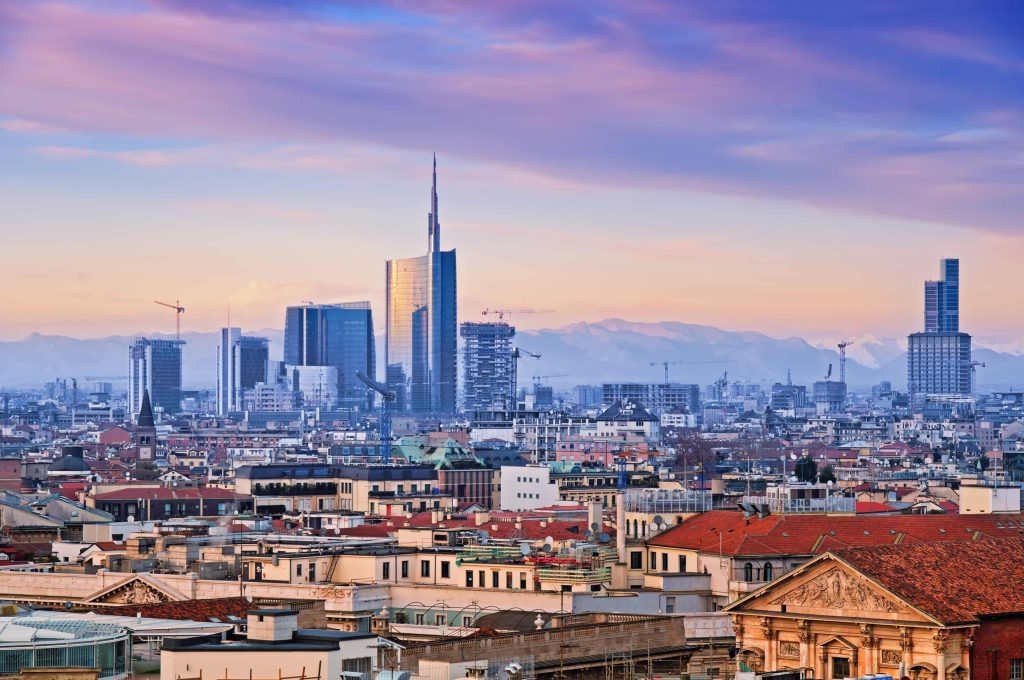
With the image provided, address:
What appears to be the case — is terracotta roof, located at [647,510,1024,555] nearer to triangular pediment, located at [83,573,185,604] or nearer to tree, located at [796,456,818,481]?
triangular pediment, located at [83,573,185,604]

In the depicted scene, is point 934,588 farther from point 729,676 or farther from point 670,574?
point 670,574

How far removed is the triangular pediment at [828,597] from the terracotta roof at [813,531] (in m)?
21.0

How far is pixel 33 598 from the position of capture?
64000mm

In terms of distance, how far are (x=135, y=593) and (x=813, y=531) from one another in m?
18.8

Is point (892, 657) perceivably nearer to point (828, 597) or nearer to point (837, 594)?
point (837, 594)

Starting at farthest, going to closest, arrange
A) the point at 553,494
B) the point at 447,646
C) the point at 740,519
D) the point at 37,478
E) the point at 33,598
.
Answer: the point at 37,478, the point at 553,494, the point at 740,519, the point at 33,598, the point at 447,646

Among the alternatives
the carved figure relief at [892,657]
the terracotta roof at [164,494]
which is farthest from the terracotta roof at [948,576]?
the terracotta roof at [164,494]

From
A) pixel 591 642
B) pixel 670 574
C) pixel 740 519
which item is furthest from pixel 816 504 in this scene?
pixel 591 642

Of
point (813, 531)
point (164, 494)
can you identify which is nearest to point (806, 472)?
point (164, 494)

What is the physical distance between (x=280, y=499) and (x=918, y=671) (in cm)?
9928

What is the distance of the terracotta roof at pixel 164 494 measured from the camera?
129 meters

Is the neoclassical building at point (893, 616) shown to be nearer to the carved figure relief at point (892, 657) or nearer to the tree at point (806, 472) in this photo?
the carved figure relief at point (892, 657)

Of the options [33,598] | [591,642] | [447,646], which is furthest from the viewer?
[33,598]

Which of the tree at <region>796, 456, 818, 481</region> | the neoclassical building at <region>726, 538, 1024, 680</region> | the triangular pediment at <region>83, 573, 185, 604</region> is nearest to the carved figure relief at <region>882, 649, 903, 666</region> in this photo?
the neoclassical building at <region>726, 538, 1024, 680</region>
